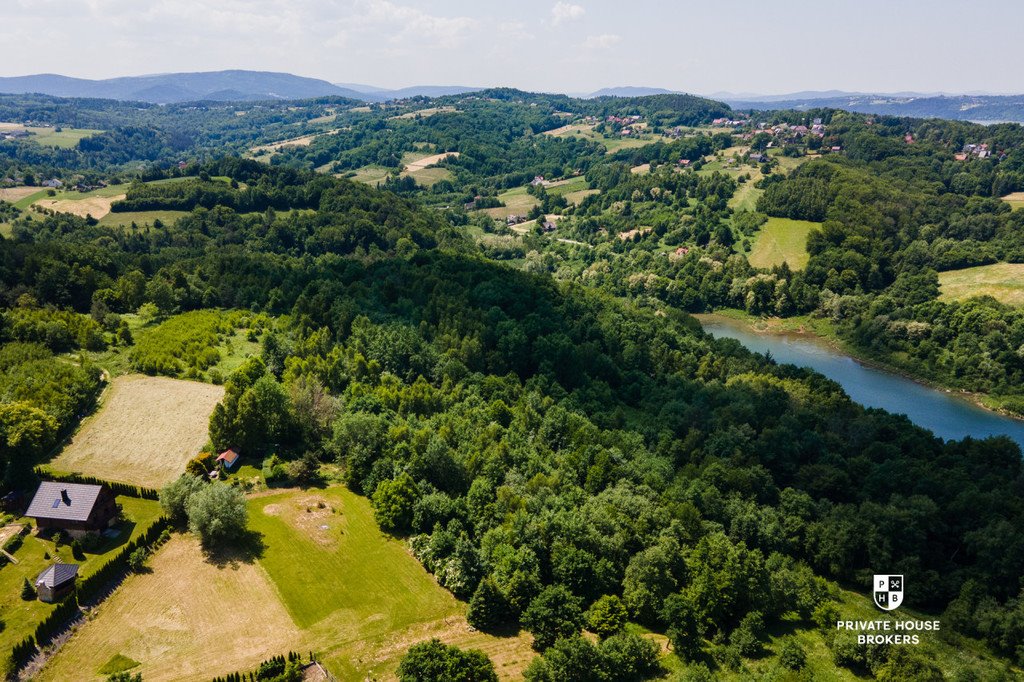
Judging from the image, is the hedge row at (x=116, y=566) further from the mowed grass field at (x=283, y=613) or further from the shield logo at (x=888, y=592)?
the shield logo at (x=888, y=592)

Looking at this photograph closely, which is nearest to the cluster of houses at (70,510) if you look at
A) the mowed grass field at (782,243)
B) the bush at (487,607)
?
the bush at (487,607)

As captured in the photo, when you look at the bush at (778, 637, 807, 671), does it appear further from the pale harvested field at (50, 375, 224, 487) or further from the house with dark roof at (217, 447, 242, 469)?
the pale harvested field at (50, 375, 224, 487)

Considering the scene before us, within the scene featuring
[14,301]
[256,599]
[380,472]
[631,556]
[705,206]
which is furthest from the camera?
[705,206]

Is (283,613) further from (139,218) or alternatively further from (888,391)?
(139,218)

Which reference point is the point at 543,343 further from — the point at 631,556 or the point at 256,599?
the point at 256,599

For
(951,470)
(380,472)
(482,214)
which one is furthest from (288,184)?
(951,470)
